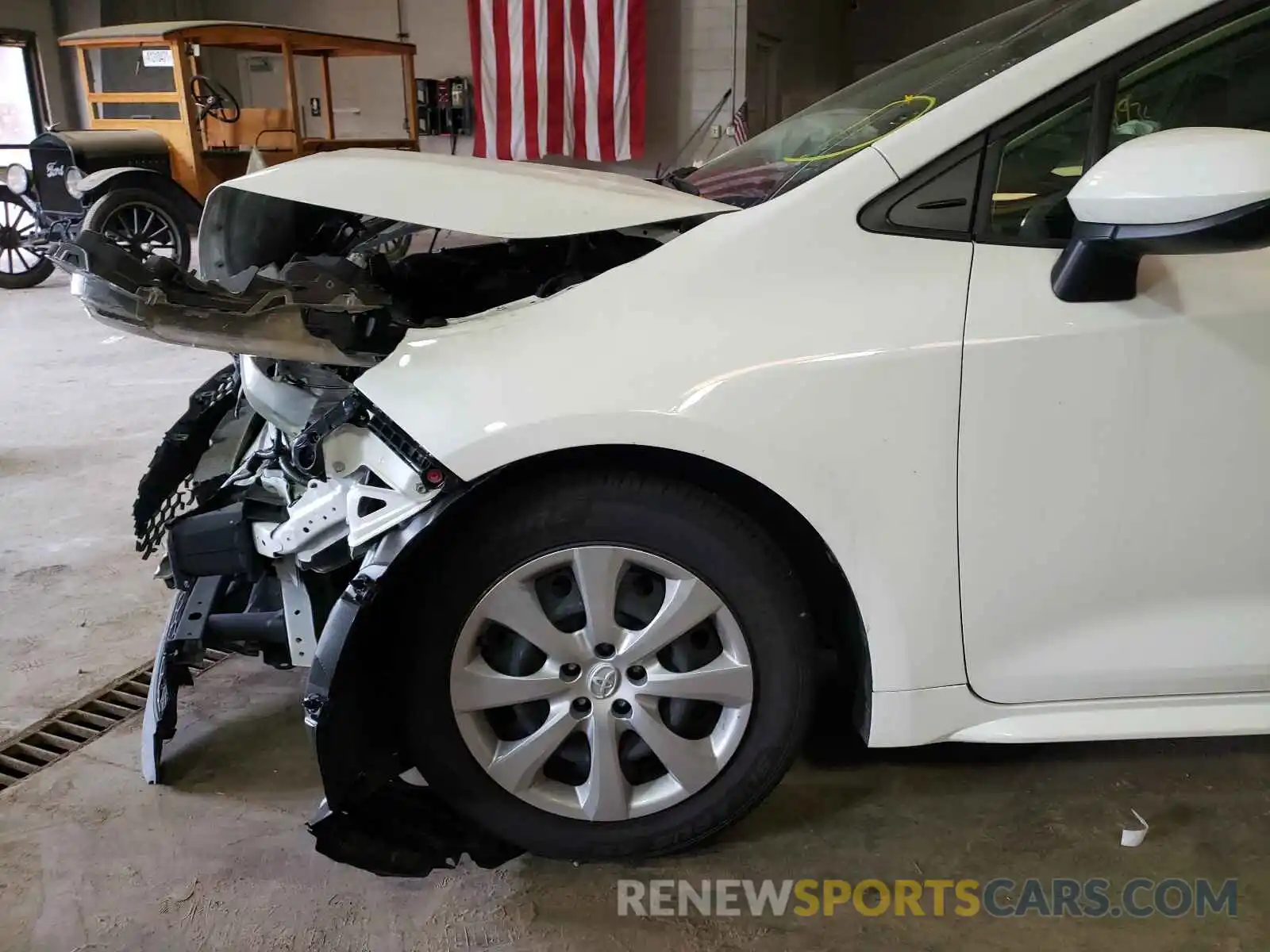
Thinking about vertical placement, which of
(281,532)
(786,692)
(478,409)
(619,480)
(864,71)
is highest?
(864,71)

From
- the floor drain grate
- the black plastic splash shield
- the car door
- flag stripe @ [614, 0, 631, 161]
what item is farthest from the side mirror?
flag stripe @ [614, 0, 631, 161]

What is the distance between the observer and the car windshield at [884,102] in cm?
152

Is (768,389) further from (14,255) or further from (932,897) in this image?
(14,255)

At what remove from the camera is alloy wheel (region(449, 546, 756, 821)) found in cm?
145

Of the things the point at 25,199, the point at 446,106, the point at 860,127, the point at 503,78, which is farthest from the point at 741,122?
the point at 860,127

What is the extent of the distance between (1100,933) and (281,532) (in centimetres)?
145

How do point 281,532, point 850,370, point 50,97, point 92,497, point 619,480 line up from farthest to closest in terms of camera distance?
point 50,97
point 92,497
point 281,532
point 619,480
point 850,370

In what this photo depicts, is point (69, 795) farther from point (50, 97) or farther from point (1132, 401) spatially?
point (50, 97)

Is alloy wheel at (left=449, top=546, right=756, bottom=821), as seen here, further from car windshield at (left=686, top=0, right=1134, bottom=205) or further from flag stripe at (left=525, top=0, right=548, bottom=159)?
flag stripe at (left=525, top=0, right=548, bottom=159)

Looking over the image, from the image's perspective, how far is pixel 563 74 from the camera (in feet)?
27.9

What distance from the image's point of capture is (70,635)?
2.44 meters

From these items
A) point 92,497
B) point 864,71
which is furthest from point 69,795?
point 864,71

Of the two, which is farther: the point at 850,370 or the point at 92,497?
the point at 92,497

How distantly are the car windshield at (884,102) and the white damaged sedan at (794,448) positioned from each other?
0.09 feet
